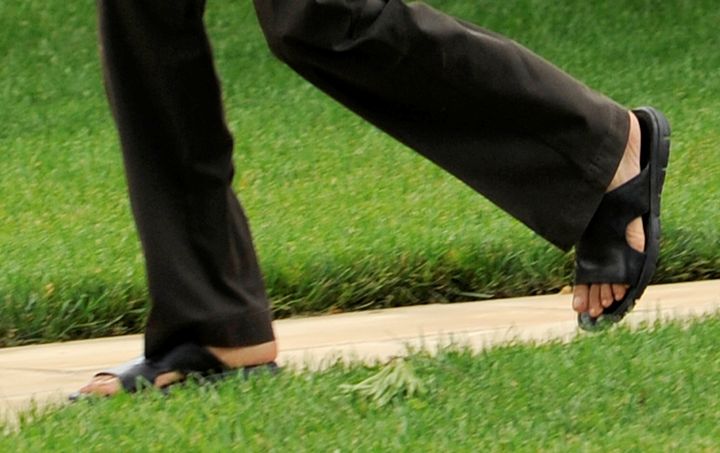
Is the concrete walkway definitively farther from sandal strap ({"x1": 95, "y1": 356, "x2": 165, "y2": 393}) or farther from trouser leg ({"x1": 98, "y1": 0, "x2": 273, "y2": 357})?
trouser leg ({"x1": 98, "y1": 0, "x2": 273, "y2": 357})

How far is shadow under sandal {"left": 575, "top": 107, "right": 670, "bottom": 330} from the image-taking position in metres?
3.26

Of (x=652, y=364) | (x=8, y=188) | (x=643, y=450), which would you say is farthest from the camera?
(x=8, y=188)

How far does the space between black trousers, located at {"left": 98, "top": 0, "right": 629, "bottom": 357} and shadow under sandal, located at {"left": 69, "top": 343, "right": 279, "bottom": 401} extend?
0.02m

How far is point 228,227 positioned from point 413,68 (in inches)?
20.5

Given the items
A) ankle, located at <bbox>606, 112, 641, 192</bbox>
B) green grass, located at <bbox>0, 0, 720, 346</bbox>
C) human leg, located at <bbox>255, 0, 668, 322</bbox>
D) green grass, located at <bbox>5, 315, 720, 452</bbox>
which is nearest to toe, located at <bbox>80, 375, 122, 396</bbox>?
green grass, located at <bbox>5, 315, 720, 452</bbox>

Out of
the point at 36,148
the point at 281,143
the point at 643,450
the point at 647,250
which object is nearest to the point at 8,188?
the point at 36,148

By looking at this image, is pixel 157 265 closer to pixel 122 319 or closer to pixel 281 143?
pixel 122 319

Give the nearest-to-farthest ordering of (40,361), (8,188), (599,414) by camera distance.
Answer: (599,414)
(40,361)
(8,188)

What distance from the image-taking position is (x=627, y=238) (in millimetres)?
3289

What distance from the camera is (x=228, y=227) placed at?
326 cm

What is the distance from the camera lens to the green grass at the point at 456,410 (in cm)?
274

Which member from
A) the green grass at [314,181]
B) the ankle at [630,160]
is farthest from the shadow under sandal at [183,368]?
the green grass at [314,181]

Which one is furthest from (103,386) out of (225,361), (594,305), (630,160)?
(630,160)

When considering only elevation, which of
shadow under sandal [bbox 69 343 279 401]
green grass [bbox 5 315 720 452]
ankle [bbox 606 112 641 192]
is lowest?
shadow under sandal [bbox 69 343 279 401]
